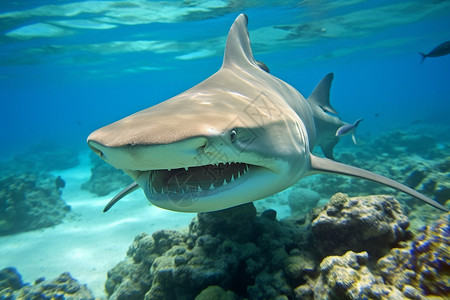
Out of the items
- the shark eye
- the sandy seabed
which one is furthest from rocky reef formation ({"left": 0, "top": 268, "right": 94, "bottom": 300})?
the shark eye

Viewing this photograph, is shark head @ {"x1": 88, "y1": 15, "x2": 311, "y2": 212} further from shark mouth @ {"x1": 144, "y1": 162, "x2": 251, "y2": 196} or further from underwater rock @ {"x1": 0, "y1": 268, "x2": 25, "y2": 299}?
underwater rock @ {"x1": 0, "y1": 268, "x2": 25, "y2": 299}

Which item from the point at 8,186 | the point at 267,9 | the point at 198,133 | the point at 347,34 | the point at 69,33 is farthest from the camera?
the point at 347,34

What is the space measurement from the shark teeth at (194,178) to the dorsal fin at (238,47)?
231cm

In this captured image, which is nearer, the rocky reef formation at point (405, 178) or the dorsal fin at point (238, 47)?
the dorsal fin at point (238, 47)

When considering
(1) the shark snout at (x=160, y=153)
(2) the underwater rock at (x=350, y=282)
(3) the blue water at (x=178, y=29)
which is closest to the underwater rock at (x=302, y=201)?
(2) the underwater rock at (x=350, y=282)

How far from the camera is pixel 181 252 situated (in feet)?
9.62

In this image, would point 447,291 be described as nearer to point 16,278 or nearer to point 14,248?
point 16,278

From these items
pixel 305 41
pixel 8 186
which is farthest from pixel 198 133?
pixel 305 41

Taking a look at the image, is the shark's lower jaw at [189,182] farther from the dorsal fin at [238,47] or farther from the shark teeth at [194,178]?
the dorsal fin at [238,47]

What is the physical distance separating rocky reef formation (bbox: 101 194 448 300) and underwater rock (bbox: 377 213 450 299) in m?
0.02

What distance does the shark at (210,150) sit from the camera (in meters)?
1.32

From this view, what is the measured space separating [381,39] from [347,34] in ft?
19.7

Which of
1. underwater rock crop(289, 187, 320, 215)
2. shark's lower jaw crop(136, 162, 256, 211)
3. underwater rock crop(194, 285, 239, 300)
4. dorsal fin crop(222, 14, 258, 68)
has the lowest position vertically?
underwater rock crop(289, 187, 320, 215)

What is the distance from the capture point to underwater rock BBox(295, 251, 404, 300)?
1.63 m
